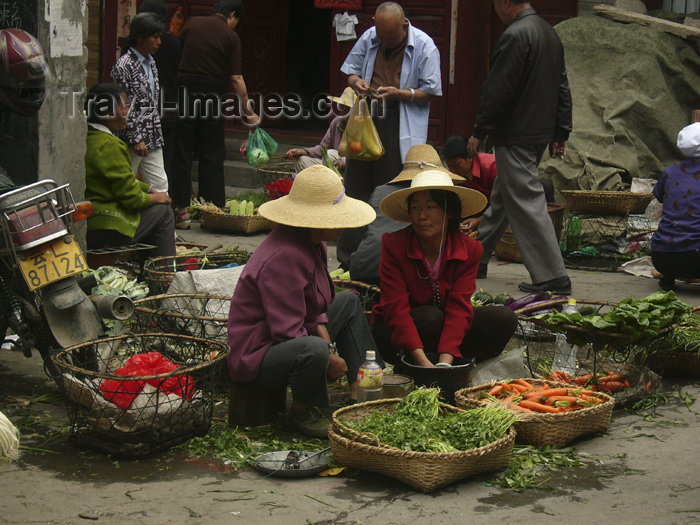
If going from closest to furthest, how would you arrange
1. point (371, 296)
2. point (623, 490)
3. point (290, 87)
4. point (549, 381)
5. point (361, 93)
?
1. point (623, 490)
2. point (549, 381)
3. point (371, 296)
4. point (361, 93)
5. point (290, 87)

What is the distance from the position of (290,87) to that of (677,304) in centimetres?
1180

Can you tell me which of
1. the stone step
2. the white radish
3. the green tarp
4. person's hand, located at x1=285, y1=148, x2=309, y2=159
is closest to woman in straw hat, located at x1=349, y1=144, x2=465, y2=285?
the white radish

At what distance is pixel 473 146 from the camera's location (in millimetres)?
7285

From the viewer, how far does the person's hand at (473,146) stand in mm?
7219

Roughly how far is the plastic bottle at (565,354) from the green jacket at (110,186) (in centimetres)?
303

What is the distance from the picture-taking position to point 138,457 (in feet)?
13.5

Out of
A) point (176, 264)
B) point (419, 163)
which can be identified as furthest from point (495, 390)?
point (176, 264)

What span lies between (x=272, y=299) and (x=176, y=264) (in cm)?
231

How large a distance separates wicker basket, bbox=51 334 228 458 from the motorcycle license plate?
392 mm

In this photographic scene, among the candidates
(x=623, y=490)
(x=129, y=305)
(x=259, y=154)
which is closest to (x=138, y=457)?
(x=129, y=305)

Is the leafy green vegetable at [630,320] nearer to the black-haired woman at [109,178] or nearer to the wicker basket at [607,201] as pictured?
the black-haired woman at [109,178]

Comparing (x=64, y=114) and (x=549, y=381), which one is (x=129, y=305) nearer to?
(x=64, y=114)

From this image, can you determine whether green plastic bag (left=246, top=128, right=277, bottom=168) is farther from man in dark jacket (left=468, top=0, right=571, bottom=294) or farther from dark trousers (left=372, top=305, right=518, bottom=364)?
dark trousers (left=372, top=305, right=518, bottom=364)

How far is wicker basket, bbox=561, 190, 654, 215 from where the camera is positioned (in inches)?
360
